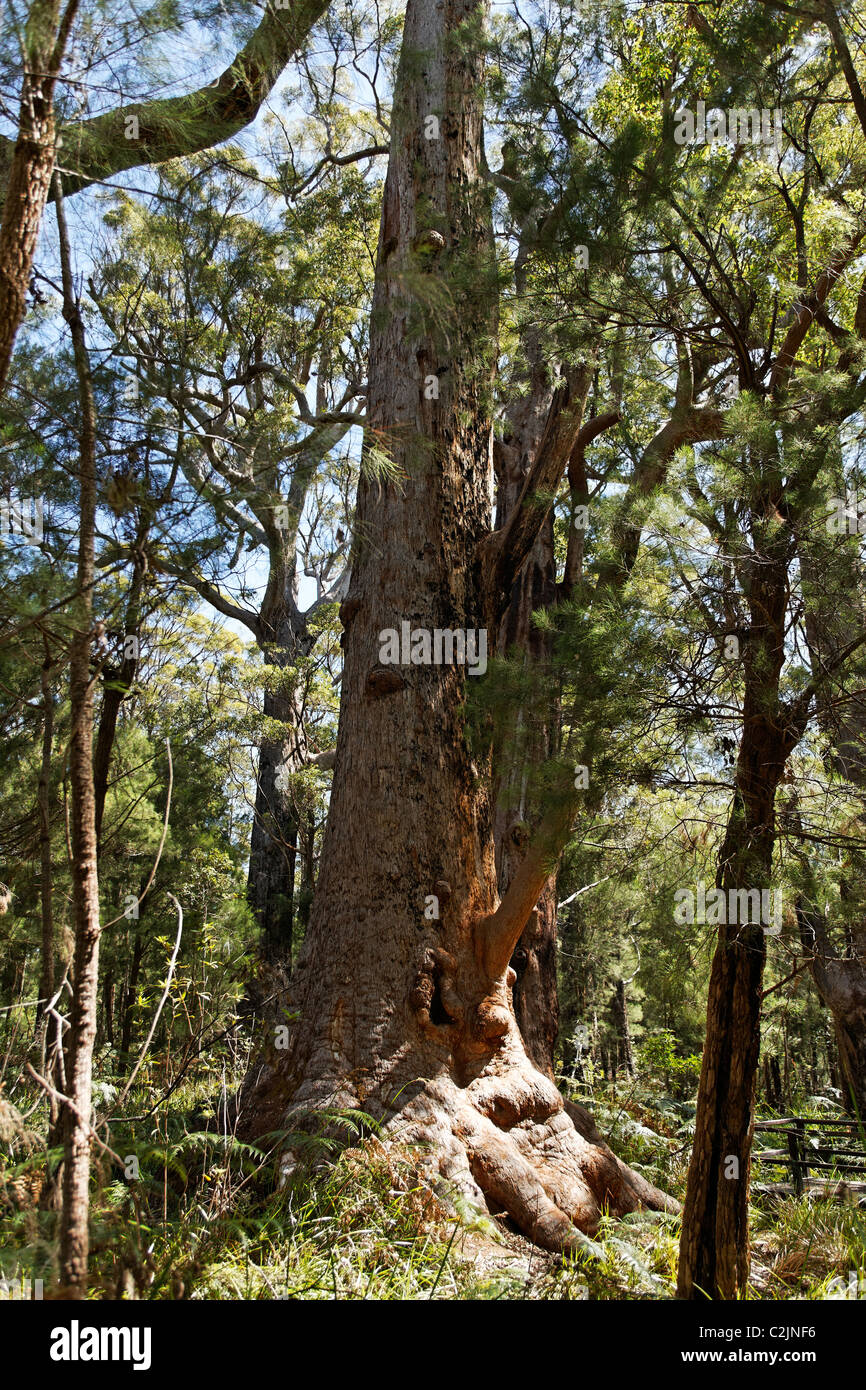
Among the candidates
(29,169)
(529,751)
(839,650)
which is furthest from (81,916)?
(839,650)

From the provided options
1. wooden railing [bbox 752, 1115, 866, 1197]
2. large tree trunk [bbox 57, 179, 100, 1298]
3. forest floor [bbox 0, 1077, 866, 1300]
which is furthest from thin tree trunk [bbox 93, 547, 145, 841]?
wooden railing [bbox 752, 1115, 866, 1197]

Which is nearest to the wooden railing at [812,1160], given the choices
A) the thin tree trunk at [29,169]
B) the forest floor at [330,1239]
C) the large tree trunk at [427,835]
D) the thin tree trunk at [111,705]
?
the forest floor at [330,1239]

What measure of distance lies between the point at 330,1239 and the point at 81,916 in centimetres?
181

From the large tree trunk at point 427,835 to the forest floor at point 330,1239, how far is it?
0.84 feet

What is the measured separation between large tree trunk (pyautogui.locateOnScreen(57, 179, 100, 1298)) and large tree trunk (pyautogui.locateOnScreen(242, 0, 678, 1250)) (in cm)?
163

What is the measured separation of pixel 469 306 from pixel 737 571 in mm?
2384

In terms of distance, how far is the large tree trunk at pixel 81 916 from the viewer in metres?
1.85

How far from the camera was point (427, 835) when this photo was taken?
180 inches

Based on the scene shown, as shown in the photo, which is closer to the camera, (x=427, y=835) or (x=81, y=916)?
(x=81, y=916)

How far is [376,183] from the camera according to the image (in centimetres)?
1111

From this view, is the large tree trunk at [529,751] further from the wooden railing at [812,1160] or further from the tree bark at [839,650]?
the wooden railing at [812,1160]

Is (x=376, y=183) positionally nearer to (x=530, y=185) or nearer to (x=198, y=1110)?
(x=530, y=185)

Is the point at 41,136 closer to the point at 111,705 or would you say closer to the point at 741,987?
the point at 111,705
